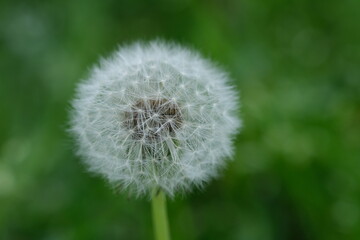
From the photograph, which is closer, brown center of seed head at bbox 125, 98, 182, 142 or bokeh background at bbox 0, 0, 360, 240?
brown center of seed head at bbox 125, 98, 182, 142

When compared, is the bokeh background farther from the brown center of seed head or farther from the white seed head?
the brown center of seed head

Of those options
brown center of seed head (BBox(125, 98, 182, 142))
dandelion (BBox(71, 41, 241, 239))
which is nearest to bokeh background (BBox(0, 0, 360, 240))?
dandelion (BBox(71, 41, 241, 239))

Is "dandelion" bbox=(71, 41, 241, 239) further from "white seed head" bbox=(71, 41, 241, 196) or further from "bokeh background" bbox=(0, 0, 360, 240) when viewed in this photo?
"bokeh background" bbox=(0, 0, 360, 240)

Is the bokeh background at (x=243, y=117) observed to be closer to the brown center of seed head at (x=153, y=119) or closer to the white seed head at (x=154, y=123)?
the white seed head at (x=154, y=123)

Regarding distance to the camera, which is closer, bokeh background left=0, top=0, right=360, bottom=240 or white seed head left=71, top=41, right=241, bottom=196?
white seed head left=71, top=41, right=241, bottom=196

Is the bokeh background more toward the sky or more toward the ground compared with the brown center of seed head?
more toward the sky

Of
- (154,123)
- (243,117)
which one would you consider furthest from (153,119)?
(243,117)
